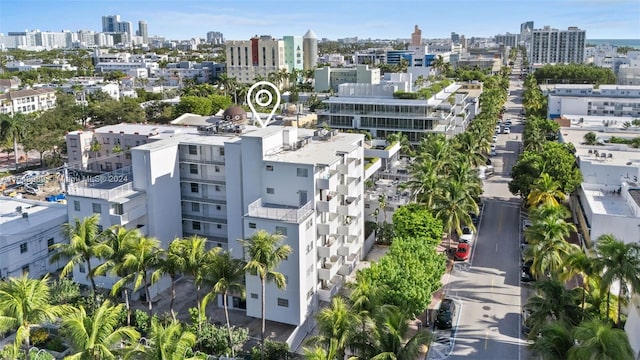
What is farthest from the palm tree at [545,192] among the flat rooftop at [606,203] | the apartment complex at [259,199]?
the apartment complex at [259,199]

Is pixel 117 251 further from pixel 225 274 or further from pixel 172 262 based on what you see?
pixel 225 274

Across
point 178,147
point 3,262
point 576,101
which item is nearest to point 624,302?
point 178,147

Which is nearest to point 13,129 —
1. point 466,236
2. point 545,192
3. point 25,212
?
point 25,212

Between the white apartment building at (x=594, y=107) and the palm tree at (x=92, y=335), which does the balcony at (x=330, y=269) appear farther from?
the white apartment building at (x=594, y=107)

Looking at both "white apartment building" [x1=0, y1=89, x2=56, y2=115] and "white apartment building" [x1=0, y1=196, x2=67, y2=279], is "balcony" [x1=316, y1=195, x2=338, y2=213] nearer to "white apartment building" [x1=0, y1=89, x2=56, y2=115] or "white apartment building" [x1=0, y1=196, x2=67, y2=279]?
"white apartment building" [x1=0, y1=196, x2=67, y2=279]

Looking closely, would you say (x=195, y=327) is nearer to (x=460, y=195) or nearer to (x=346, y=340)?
(x=346, y=340)

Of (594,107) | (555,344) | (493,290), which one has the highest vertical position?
(594,107)

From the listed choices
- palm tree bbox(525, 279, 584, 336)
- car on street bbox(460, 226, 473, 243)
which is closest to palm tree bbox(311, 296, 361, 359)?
palm tree bbox(525, 279, 584, 336)
